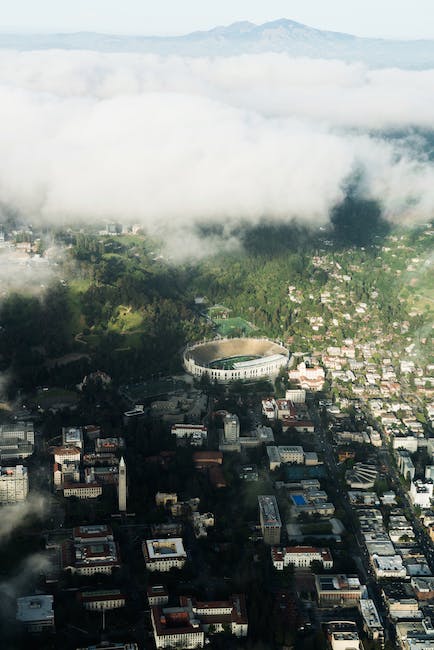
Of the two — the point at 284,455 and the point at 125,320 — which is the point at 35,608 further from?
the point at 125,320

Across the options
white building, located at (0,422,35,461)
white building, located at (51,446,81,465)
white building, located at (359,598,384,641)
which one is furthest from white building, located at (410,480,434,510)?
white building, located at (0,422,35,461)

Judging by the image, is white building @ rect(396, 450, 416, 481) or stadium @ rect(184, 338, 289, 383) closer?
white building @ rect(396, 450, 416, 481)

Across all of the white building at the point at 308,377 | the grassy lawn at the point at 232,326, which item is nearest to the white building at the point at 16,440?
the white building at the point at 308,377

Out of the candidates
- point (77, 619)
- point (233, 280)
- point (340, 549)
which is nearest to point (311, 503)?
point (340, 549)

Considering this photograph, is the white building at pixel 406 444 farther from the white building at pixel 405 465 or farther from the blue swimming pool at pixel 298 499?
the blue swimming pool at pixel 298 499

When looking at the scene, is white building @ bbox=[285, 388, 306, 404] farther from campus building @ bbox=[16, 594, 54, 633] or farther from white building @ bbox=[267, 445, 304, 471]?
campus building @ bbox=[16, 594, 54, 633]

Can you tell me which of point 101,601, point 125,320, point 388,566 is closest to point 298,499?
point 388,566
